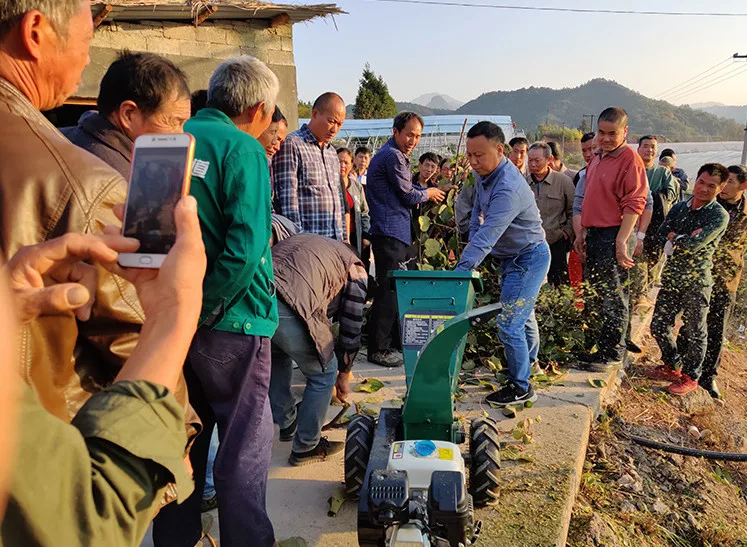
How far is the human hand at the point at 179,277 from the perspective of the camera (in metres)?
0.95

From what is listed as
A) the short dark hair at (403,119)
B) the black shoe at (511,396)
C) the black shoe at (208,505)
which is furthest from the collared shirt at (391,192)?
the black shoe at (208,505)

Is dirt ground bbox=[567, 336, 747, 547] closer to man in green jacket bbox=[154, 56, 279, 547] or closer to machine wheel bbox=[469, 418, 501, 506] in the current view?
machine wheel bbox=[469, 418, 501, 506]

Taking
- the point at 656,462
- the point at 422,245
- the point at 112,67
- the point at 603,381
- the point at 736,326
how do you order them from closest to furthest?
the point at 112,67 < the point at 656,462 < the point at 603,381 < the point at 422,245 < the point at 736,326

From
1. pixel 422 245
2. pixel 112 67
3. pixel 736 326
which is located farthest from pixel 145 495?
pixel 736 326

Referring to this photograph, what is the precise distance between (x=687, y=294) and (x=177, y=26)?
6711 millimetres

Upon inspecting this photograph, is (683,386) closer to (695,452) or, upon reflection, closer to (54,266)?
(695,452)

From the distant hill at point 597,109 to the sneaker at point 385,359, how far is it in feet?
360

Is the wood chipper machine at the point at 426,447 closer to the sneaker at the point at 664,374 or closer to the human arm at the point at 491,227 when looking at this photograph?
the human arm at the point at 491,227

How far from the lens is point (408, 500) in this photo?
2.17 m

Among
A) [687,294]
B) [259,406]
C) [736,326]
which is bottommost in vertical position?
[736,326]

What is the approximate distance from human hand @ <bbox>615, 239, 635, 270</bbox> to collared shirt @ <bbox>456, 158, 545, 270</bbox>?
0.99 m

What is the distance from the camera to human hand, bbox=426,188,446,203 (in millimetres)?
5408

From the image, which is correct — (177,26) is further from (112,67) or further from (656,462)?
(656,462)

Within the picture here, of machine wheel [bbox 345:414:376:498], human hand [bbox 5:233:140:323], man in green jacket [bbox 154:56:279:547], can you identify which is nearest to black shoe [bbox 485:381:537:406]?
machine wheel [bbox 345:414:376:498]
